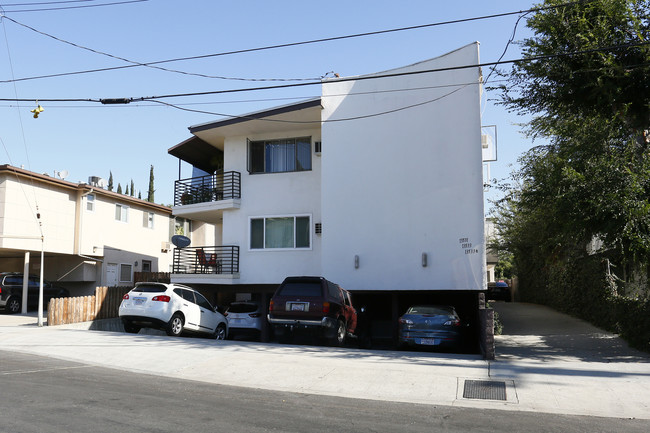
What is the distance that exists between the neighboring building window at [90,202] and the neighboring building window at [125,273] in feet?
13.4

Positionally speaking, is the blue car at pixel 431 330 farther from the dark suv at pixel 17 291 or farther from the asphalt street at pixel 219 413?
the dark suv at pixel 17 291

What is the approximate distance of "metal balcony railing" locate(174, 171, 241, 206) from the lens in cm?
2136

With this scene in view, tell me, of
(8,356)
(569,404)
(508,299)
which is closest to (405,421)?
(569,404)

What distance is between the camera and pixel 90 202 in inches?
1126

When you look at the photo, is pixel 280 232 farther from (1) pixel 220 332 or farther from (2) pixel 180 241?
(1) pixel 220 332

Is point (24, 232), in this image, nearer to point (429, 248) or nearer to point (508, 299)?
point (429, 248)

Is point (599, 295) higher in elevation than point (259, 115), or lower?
lower

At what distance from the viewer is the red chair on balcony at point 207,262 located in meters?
20.8

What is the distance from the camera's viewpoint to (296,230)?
20406 mm

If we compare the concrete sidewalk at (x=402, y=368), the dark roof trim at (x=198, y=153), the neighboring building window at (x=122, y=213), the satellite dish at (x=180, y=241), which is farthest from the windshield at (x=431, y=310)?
the neighboring building window at (x=122, y=213)

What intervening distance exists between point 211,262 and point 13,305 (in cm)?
1068

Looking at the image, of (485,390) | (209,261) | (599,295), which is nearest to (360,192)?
(209,261)

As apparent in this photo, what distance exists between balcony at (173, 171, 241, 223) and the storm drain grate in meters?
13.3

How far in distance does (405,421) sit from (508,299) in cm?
3328
